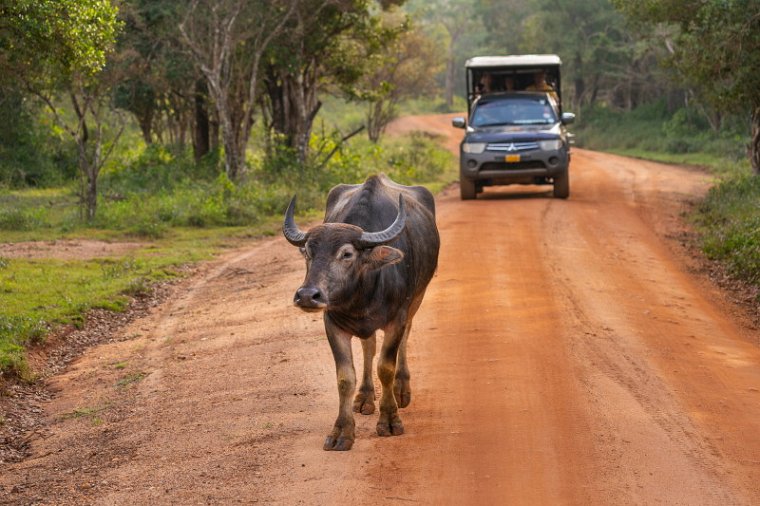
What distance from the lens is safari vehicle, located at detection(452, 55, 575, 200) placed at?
22.2 metres

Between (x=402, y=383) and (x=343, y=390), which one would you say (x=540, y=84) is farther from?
(x=343, y=390)

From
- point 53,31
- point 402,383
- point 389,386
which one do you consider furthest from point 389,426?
point 53,31

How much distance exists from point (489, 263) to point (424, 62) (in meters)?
37.8

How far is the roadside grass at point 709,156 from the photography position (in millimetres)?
15328

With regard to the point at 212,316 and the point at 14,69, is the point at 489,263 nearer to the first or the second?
the point at 212,316

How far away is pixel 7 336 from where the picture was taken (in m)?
11.4

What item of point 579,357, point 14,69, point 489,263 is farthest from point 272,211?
point 579,357

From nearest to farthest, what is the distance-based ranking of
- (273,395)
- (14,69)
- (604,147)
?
(273,395) → (14,69) → (604,147)

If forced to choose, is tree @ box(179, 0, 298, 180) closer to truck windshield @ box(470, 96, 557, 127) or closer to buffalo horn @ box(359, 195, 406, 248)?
truck windshield @ box(470, 96, 557, 127)

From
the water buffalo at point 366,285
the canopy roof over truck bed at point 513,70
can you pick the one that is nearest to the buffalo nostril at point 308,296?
the water buffalo at point 366,285

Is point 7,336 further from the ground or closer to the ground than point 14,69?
closer to the ground

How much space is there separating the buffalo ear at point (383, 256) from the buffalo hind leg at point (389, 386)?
62cm

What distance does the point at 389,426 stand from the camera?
777cm

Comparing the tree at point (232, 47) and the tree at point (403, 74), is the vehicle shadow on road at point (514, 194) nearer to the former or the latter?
the tree at point (232, 47)
